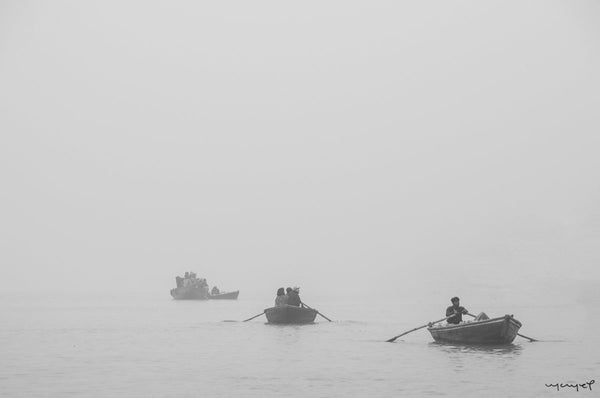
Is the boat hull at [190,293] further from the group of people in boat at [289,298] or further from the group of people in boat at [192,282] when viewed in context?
the group of people in boat at [289,298]

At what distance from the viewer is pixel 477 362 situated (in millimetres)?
34938

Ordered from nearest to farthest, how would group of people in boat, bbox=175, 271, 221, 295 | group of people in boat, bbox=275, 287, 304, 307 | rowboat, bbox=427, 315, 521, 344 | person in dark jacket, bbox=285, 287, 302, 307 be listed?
A: rowboat, bbox=427, 315, 521, 344, person in dark jacket, bbox=285, 287, 302, 307, group of people in boat, bbox=275, 287, 304, 307, group of people in boat, bbox=175, 271, 221, 295

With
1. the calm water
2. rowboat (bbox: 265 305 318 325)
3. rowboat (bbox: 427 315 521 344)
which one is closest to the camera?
the calm water

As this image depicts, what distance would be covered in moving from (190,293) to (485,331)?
11738 cm

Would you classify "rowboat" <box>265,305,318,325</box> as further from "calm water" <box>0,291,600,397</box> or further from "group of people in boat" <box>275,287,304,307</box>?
"calm water" <box>0,291,600,397</box>

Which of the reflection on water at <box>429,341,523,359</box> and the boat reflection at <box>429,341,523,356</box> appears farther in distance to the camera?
the boat reflection at <box>429,341,523,356</box>

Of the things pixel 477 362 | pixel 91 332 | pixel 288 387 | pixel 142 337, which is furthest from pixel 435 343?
pixel 91 332

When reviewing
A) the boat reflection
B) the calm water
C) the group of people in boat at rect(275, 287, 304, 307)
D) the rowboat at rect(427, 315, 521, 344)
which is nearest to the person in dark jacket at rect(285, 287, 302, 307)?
the group of people in boat at rect(275, 287, 304, 307)

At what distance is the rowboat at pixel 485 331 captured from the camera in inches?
1537

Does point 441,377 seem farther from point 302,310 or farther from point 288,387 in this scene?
point 302,310

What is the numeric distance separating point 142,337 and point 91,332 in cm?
838

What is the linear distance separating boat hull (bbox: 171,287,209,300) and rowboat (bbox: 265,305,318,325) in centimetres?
9147

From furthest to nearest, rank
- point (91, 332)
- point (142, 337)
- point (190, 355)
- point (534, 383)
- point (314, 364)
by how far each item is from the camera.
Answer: point (91, 332)
point (142, 337)
point (190, 355)
point (314, 364)
point (534, 383)

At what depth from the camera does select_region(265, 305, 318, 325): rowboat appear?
58597 mm
